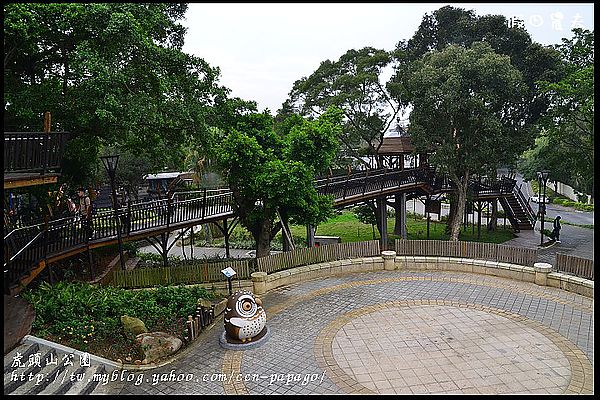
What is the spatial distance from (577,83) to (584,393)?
2002 cm

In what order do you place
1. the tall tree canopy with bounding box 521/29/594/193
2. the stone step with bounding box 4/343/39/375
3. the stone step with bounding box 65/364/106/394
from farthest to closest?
the tall tree canopy with bounding box 521/29/594/193
the stone step with bounding box 65/364/106/394
the stone step with bounding box 4/343/39/375

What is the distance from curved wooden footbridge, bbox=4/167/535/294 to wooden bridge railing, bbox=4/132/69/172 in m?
2.48

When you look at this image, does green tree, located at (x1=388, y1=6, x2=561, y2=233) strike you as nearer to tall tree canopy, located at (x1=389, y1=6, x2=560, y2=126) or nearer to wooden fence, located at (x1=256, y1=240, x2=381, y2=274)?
tall tree canopy, located at (x1=389, y1=6, x2=560, y2=126)

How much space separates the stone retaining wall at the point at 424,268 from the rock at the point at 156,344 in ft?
15.1

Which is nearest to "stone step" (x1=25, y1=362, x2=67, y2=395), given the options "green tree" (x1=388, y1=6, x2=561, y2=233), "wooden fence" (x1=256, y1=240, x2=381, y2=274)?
"wooden fence" (x1=256, y1=240, x2=381, y2=274)

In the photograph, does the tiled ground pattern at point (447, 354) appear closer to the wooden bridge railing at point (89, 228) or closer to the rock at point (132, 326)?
the rock at point (132, 326)

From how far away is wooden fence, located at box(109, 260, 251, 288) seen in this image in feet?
47.4

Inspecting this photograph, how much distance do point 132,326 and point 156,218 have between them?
688 centimetres

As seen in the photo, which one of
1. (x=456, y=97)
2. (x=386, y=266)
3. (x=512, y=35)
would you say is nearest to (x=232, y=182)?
(x=386, y=266)

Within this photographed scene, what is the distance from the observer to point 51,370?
8734 millimetres

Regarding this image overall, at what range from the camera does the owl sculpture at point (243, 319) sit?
35.5 feet

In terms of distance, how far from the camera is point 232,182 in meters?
16.7

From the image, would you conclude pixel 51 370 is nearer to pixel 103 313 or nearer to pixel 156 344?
pixel 156 344
